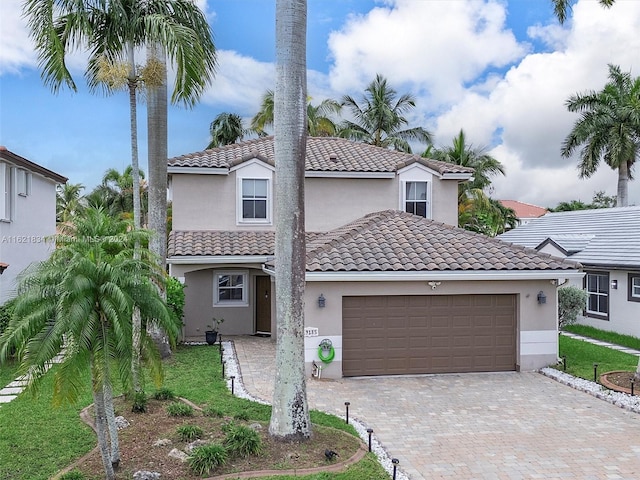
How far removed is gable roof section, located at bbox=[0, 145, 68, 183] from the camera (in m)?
16.3

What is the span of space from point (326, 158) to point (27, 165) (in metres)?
10.9

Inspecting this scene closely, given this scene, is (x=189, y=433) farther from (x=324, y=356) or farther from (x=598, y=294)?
(x=598, y=294)

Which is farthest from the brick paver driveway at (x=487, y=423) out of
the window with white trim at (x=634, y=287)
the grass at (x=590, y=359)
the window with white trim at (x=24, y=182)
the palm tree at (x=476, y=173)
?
the palm tree at (x=476, y=173)

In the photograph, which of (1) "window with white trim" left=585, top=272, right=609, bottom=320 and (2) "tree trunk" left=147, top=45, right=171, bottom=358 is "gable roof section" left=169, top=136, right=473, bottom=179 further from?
(1) "window with white trim" left=585, top=272, right=609, bottom=320

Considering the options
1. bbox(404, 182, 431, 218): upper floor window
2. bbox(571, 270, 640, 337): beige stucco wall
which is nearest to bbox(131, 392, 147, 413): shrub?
bbox(404, 182, 431, 218): upper floor window

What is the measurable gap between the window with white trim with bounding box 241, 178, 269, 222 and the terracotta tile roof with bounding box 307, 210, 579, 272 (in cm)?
506

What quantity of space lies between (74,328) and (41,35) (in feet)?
27.2

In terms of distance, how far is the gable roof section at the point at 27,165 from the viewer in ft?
53.4

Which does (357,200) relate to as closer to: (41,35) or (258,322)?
(258,322)

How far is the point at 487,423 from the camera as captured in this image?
983 cm

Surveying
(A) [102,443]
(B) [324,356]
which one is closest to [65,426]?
(A) [102,443]

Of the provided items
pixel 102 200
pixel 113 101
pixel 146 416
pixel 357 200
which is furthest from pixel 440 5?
pixel 102 200

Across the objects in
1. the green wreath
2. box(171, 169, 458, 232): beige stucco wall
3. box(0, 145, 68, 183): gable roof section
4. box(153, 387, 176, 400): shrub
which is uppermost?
box(0, 145, 68, 183): gable roof section

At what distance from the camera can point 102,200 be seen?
38.3 metres
